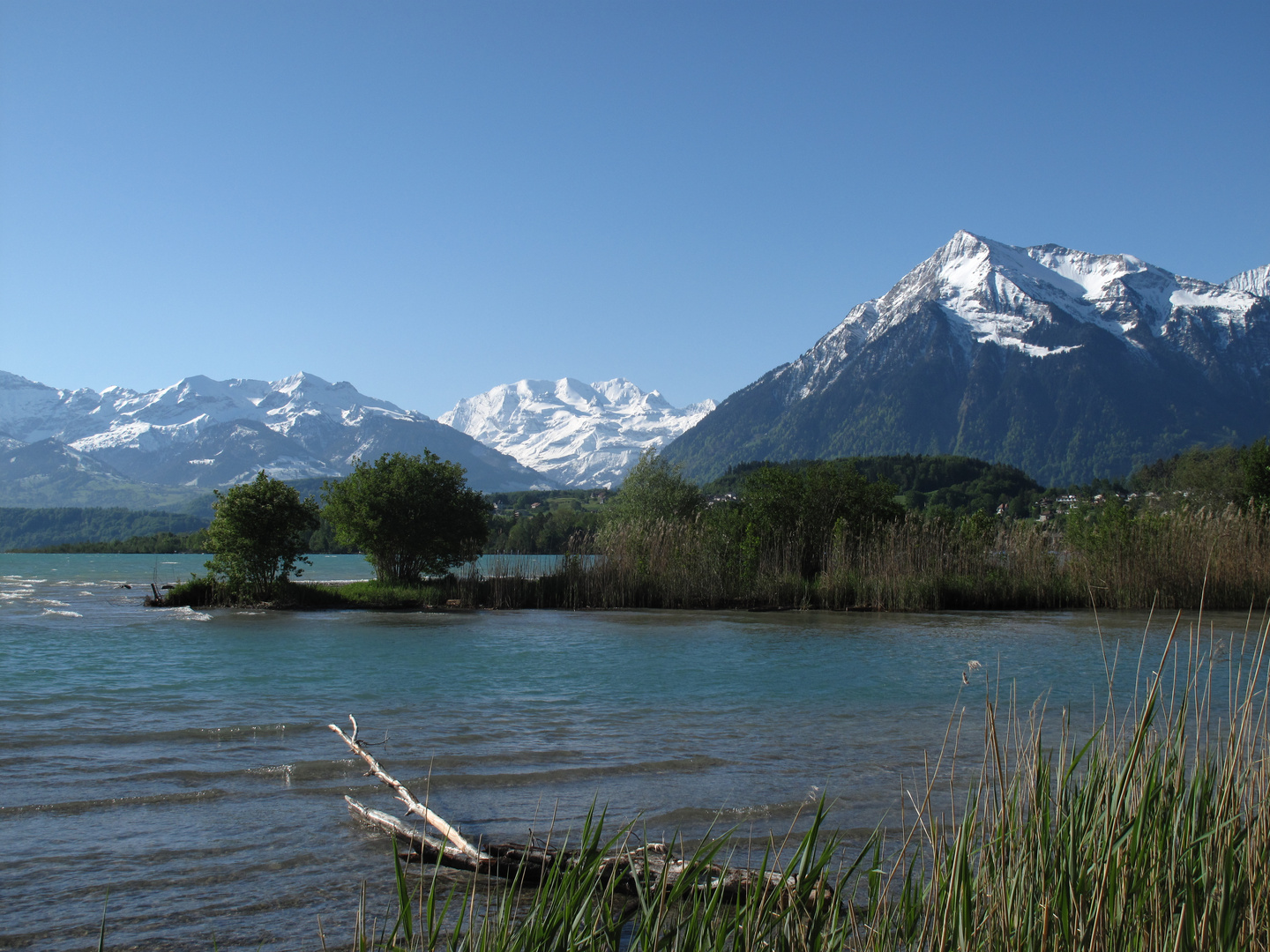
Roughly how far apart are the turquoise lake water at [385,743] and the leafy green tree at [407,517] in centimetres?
1071

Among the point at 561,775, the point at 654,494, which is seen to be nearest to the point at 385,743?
the point at 561,775

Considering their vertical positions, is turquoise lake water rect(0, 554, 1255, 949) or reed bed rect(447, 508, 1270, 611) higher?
reed bed rect(447, 508, 1270, 611)

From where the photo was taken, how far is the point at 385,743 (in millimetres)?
10688

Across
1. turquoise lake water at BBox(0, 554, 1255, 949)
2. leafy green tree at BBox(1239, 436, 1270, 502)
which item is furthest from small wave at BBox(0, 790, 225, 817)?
leafy green tree at BBox(1239, 436, 1270, 502)

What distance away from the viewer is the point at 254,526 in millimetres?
34094

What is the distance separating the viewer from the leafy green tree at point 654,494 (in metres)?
54.8

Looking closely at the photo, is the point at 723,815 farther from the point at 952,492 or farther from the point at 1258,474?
the point at 952,492

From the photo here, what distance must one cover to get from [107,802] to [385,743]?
312cm

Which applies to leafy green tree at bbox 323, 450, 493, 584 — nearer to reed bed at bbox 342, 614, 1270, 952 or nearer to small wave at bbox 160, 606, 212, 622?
small wave at bbox 160, 606, 212, 622

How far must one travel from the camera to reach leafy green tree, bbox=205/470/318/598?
110ft

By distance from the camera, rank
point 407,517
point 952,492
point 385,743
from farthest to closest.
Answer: point 952,492 → point 407,517 → point 385,743

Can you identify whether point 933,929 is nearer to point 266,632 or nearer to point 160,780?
point 160,780

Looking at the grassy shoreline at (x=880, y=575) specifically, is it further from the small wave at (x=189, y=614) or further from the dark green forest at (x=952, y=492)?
the dark green forest at (x=952, y=492)

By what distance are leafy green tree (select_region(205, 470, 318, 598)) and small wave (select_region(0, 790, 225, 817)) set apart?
27.0 metres
